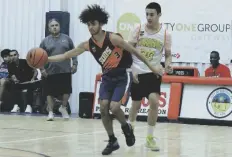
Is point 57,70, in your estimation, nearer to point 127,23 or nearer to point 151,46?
point 127,23

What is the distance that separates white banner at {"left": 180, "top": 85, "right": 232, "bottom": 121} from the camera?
13.9 m

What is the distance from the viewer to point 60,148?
8.59 meters

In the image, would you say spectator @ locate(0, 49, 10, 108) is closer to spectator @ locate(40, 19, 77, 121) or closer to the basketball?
spectator @ locate(40, 19, 77, 121)

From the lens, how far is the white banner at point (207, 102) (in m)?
13.9

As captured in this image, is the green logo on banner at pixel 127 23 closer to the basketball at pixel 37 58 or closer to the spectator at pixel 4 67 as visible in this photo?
the spectator at pixel 4 67

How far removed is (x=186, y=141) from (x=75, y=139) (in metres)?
1.83

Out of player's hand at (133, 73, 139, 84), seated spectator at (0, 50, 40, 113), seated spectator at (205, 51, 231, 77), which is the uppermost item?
player's hand at (133, 73, 139, 84)

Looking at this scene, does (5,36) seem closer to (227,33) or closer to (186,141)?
(227,33)

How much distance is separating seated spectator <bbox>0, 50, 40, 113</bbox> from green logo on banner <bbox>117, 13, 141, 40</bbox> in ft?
8.98

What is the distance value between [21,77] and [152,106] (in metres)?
→ 8.41

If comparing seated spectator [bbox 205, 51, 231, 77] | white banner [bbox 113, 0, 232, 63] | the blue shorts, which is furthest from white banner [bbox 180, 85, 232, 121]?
the blue shorts

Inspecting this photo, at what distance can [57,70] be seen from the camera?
46.4 ft

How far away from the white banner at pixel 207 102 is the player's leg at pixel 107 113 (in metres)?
6.11

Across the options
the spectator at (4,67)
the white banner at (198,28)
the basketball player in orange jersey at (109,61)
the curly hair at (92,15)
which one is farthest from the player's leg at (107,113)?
the spectator at (4,67)
